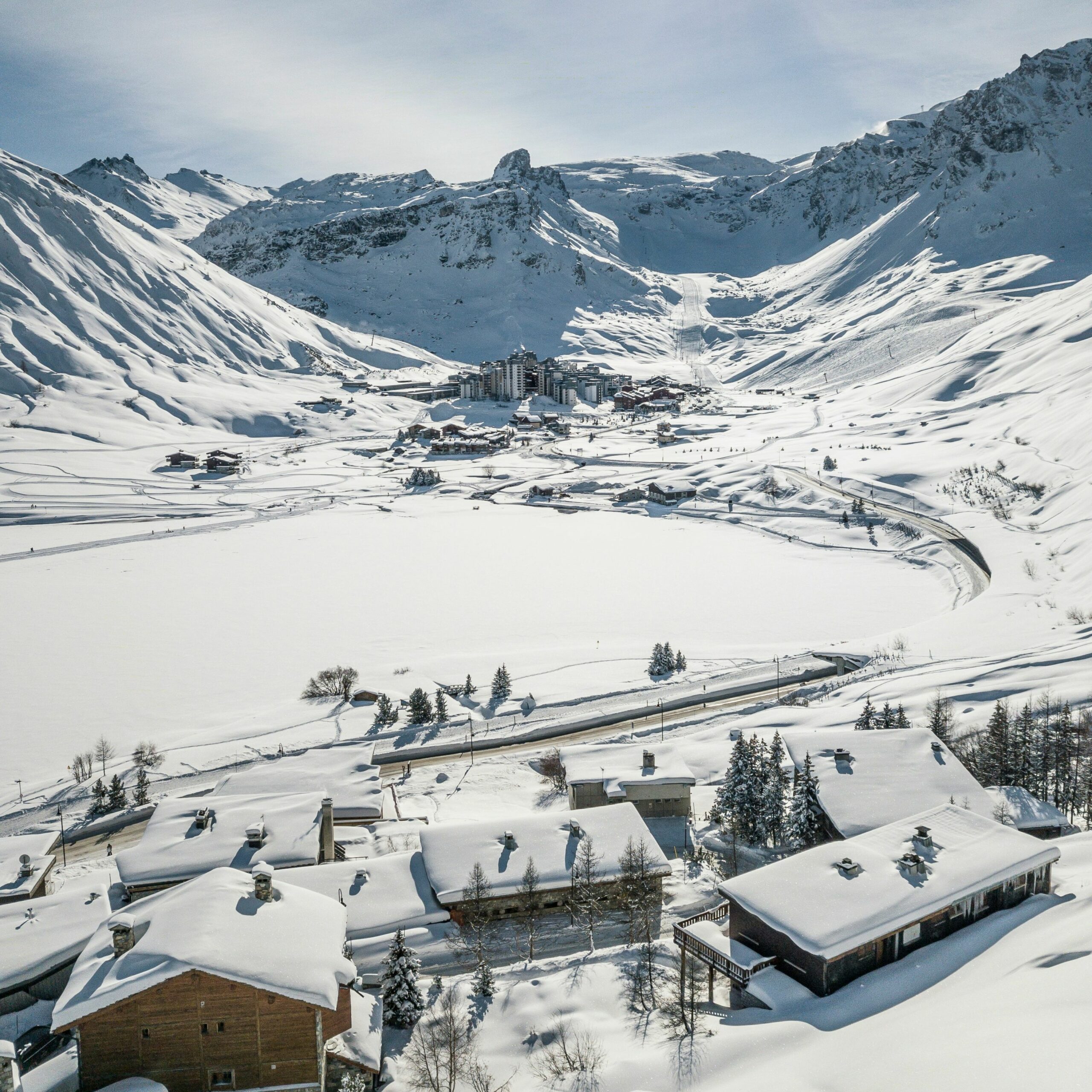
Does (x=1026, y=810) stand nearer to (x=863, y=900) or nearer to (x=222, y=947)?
(x=863, y=900)

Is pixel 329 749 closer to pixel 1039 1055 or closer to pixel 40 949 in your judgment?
pixel 40 949

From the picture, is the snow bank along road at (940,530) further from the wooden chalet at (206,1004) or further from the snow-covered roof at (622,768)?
the wooden chalet at (206,1004)

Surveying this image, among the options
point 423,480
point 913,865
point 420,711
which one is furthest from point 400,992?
point 423,480

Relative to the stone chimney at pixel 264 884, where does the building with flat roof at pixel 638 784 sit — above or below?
below

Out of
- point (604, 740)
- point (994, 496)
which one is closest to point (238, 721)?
point (604, 740)

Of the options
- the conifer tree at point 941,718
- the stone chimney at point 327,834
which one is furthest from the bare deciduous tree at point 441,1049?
the conifer tree at point 941,718

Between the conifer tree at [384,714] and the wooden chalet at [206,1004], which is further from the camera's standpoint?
the conifer tree at [384,714]
